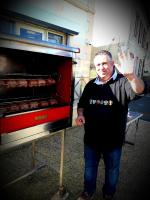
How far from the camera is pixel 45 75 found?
2.18 metres

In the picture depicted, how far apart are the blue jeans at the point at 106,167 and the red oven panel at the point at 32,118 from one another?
24.0 inches

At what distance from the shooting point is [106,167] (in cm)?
232

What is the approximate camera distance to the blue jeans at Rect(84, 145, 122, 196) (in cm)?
222

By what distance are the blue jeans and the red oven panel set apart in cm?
61

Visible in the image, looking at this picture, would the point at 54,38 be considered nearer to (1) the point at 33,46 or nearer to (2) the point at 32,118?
(1) the point at 33,46

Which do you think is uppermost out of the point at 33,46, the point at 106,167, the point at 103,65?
the point at 33,46

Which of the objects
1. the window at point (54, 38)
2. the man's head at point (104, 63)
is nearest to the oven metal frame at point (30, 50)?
the man's head at point (104, 63)

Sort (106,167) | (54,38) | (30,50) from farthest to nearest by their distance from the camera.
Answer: (54,38), (106,167), (30,50)

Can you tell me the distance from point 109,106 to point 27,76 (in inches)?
39.8

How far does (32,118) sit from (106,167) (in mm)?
1199

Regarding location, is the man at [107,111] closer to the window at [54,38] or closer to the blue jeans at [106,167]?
the blue jeans at [106,167]

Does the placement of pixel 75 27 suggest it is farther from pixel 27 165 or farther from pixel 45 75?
pixel 27 165

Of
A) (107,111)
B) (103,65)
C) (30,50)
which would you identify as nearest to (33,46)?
(30,50)

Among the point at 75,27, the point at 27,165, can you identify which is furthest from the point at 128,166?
the point at 75,27
